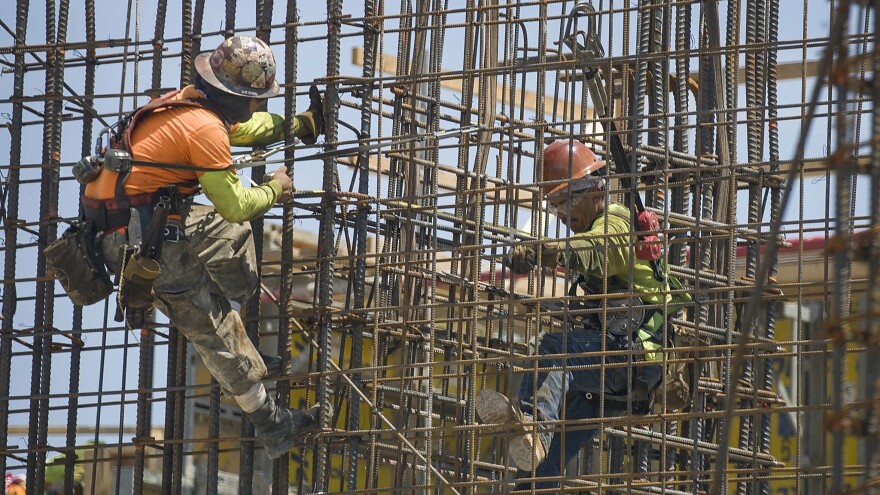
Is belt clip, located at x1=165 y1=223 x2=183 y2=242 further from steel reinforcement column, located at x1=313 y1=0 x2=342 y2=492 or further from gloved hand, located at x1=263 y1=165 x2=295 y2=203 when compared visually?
steel reinforcement column, located at x1=313 y1=0 x2=342 y2=492

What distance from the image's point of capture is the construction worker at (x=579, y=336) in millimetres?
10219

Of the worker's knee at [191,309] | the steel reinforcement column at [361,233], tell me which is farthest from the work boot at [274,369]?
the worker's knee at [191,309]

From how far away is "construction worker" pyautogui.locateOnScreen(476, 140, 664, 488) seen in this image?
10219mm

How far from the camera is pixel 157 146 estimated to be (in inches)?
398

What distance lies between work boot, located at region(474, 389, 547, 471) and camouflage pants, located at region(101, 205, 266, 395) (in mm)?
1497

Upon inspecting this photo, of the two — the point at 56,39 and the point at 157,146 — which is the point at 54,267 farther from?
the point at 56,39

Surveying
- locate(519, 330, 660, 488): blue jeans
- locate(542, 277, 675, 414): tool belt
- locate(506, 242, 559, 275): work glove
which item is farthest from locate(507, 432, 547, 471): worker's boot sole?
locate(506, 242, 559, 275): work glove

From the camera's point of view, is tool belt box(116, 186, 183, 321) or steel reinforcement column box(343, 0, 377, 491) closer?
tool belt box(116, 186, 183, 321)

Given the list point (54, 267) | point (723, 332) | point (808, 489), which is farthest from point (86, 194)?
point (808, 489)

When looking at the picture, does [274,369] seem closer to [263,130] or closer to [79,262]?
[79,262]

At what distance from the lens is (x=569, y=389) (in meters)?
11.3

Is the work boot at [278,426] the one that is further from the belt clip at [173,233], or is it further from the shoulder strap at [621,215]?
the shoulder strap at [621,215]

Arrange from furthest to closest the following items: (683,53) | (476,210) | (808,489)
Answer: (808,489)
(476,210)
(683,53)

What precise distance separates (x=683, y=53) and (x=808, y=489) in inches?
407
